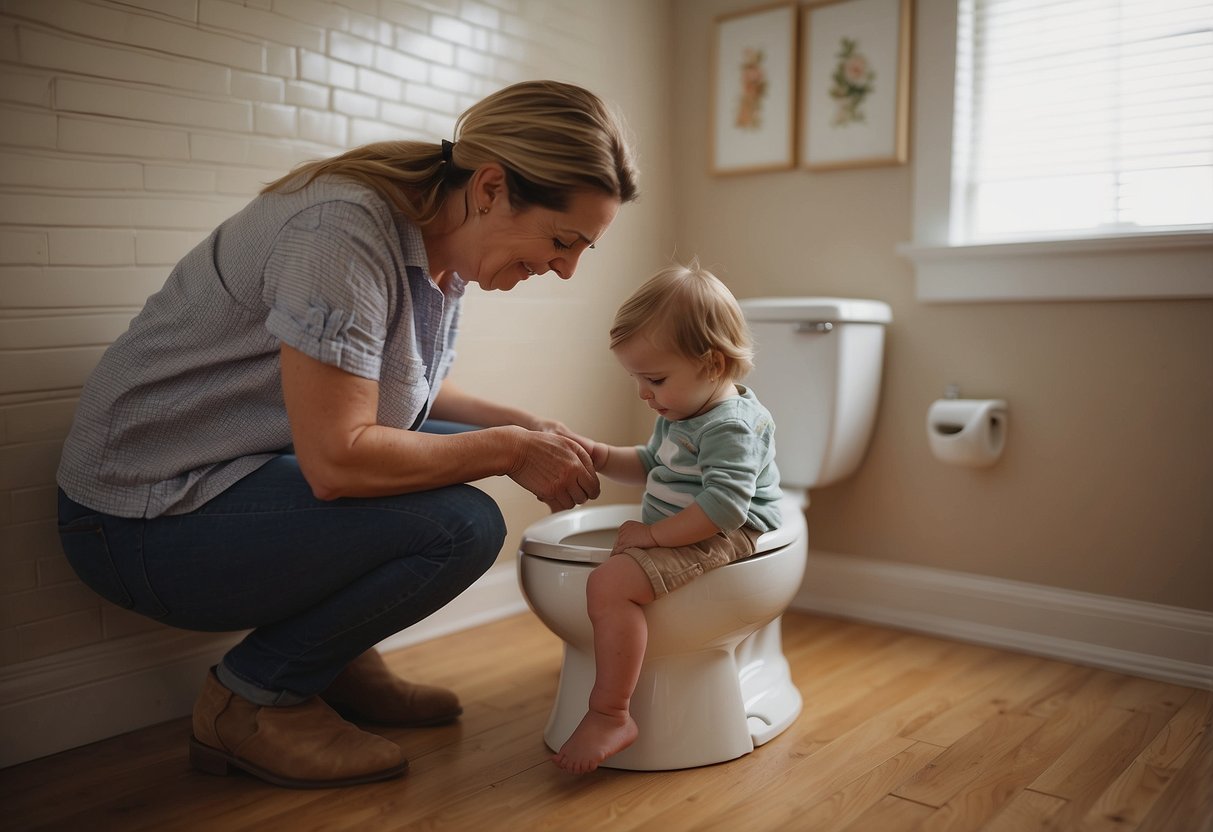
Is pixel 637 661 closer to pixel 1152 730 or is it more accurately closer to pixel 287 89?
pixel 1152 730

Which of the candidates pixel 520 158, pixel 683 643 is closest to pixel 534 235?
pixel 520 158

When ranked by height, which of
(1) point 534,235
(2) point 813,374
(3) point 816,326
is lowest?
(2) point 813,374

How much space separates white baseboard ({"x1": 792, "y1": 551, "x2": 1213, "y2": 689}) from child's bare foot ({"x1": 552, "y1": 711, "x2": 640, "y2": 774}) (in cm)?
108

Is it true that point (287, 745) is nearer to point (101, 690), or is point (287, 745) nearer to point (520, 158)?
point (101, 690)

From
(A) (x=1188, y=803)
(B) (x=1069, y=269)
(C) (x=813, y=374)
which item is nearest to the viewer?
(A) (x=1188, y=803)

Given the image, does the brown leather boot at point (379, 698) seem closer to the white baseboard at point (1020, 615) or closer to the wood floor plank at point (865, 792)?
the wood floor plank at point (865, 792)

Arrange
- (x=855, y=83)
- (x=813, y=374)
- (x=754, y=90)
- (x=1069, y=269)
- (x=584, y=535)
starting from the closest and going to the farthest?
(x=584, y=535)
(x=1069, y=269)
(x=813, y=374)
(x=855, y=83)
(x=754, y=90)

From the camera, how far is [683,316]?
5.18 ft

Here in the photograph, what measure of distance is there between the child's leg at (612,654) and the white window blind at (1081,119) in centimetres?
127

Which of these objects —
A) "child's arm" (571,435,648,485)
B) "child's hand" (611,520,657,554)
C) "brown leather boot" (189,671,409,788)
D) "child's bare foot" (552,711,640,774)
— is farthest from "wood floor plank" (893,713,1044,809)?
"brown leather boot" (189,671,409,788)

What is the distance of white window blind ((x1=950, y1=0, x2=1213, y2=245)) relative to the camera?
207cm

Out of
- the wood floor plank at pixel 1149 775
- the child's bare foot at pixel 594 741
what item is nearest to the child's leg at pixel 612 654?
the child's bare foot at pixel 594 741

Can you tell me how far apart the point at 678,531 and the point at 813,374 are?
834 mm

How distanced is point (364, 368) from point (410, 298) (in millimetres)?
179
